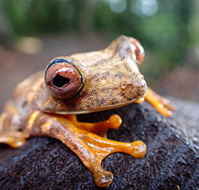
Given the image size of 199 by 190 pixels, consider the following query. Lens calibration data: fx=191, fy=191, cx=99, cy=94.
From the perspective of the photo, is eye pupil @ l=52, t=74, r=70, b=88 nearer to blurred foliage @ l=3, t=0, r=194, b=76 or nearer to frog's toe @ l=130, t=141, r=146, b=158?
frog's toe @ l=130, t=141, r=146, b=158

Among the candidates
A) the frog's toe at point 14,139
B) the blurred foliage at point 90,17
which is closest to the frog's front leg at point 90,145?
the frog's toe at point 14,139

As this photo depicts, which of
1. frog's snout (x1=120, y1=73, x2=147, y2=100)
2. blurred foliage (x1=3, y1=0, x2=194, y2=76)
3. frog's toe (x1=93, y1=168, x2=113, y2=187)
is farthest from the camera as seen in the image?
blurred foliage (x1=3, y1=0, x2=194, y2=76)

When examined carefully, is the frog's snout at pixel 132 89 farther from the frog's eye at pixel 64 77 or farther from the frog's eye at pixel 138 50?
the frog's eye at pixel 138 50

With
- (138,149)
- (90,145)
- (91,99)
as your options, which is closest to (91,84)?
(91,99)

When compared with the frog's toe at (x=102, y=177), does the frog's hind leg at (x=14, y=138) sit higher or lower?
lower

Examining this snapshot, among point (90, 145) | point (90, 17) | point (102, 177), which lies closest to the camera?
point (102, 177)

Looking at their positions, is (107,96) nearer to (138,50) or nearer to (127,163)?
(127,163)

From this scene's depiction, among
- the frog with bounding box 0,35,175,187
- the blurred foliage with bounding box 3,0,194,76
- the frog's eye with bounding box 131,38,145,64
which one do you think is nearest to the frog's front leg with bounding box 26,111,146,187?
the frog with bounding box 0,35,175,187
